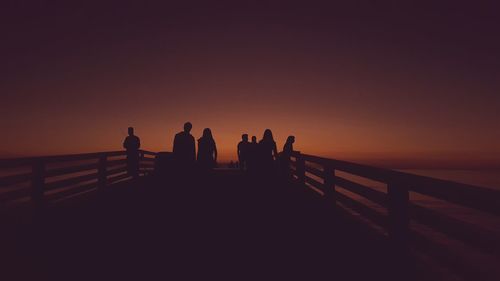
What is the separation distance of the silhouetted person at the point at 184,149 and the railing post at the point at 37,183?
13.2 ft

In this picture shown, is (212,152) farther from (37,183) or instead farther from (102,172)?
(37,183)

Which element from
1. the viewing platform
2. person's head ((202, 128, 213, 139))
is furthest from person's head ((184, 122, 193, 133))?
the viewing platform

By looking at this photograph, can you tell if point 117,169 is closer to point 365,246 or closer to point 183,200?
point 183,200

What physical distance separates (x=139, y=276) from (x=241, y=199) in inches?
216

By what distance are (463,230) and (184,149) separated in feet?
28.2

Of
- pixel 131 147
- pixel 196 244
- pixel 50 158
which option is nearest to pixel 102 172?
pixel 131 147

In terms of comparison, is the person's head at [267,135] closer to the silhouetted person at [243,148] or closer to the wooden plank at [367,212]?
the silhouetted person at [243,148]

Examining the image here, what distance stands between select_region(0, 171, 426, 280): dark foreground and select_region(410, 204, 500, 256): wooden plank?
0.69 m

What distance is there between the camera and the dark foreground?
398 cm

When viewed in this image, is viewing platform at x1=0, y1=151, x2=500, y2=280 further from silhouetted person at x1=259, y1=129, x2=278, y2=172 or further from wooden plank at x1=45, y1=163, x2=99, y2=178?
silhouetted person at x1=259, y1=129, x2=278, y2=172

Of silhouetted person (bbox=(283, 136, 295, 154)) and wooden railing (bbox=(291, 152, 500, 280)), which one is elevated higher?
silhouetted person (bbox=(283, 136, 295, 154))

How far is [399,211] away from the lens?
14.4 ft

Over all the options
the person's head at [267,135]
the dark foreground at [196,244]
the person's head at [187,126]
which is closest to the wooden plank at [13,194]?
the dark foreground at [196,244]

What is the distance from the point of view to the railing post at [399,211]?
431cm
